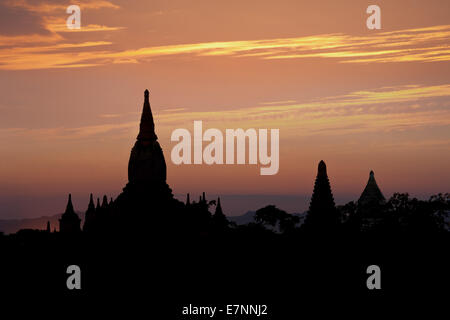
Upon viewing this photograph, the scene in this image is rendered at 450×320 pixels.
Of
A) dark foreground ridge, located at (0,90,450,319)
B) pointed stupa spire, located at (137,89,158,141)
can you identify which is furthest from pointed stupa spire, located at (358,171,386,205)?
pointed stupa spire, located at (137,89,158,141)

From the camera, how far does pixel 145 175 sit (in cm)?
8844

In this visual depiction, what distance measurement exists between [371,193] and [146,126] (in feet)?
226

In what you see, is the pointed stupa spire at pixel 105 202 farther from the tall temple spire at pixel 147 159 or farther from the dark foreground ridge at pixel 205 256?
the tall temple spire at pixel 147 159

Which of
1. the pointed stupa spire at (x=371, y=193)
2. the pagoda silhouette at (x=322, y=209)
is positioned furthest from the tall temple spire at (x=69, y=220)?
the pointed stupa spire at (x=371, y=193)

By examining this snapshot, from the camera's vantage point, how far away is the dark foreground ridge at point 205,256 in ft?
206

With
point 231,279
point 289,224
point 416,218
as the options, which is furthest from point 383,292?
point 289,224

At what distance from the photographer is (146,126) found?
9006cm

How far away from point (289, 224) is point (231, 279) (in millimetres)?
64967

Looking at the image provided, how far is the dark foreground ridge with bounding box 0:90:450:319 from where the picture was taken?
6278 centimetres

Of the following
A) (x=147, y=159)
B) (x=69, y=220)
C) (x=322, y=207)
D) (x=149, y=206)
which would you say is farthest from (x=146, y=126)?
(x=322, y=207)

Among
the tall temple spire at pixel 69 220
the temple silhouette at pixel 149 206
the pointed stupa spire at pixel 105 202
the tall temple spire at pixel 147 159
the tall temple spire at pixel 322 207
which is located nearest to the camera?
the tall temple spire at pixel 322 207

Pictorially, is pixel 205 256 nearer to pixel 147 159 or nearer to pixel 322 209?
pixel 147 159

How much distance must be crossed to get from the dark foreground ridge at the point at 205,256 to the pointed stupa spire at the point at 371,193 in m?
50.0
